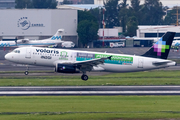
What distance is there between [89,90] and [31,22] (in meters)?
84.9

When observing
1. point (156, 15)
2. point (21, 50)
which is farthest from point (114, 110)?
point (156, 15)

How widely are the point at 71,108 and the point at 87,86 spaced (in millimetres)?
10184

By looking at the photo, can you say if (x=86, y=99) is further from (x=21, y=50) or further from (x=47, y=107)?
(x=21, y=50)

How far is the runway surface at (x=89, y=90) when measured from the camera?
87.2 ft

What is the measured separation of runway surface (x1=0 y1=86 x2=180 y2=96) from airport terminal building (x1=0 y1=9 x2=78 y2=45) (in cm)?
8210

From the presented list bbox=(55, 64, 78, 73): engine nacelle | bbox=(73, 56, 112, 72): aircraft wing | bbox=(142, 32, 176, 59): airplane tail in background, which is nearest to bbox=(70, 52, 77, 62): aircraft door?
bbox=(73, 56, 112, 72): aircraft wing

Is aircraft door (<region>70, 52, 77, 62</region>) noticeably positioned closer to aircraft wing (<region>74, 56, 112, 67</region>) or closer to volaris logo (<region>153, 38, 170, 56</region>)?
aircraft wing (<region>74, 56, 112, 67</region>)

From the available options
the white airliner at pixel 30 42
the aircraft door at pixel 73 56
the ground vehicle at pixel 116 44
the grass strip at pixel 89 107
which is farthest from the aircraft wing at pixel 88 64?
the ground vehicle at pixel 116 44

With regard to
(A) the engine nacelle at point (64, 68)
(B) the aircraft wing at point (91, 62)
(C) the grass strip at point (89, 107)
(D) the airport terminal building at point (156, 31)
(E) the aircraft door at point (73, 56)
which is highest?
(D) the airport terminal building at point (156, 31)

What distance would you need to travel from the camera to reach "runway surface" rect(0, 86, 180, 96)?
87.2 feet

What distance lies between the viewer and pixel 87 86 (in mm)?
30750

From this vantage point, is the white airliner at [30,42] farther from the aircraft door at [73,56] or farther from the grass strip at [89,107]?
the grass strip at [89,107]

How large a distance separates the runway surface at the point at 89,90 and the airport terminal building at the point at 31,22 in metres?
82.1

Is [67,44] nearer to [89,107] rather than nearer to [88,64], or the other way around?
[88,64]
